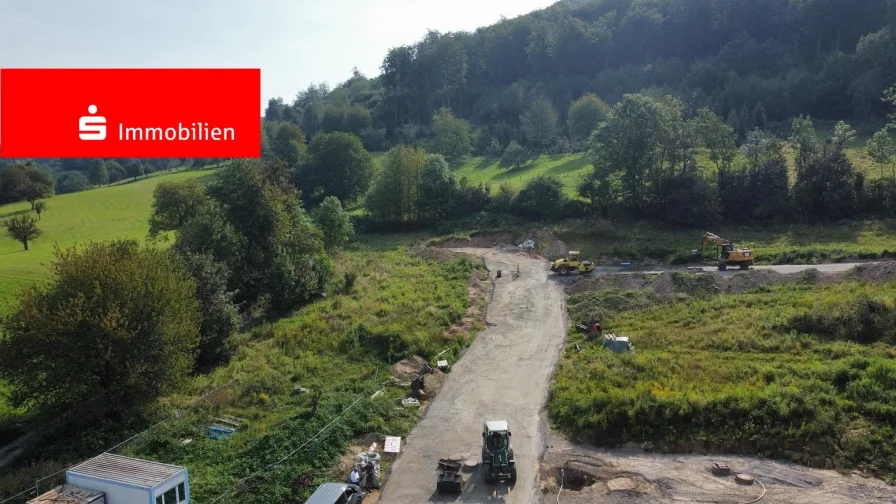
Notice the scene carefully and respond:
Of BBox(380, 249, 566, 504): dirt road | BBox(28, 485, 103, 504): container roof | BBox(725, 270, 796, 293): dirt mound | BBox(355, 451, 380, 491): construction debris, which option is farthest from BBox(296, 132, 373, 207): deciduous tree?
BBox(28, 485, 103, 504): container roof

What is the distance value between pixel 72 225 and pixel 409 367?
58.2 meters

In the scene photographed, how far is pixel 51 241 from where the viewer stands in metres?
61.5

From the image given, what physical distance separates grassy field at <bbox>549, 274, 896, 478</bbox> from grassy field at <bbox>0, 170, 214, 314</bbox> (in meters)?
38.4

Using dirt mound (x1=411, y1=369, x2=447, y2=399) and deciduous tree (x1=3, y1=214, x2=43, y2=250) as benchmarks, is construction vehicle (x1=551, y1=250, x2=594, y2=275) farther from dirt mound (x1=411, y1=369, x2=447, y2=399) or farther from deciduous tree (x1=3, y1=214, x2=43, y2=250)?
deciduous tree (x1=3, y1=214, x2=43, y2=250)

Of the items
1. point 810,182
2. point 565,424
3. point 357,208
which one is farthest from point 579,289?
point 357,208

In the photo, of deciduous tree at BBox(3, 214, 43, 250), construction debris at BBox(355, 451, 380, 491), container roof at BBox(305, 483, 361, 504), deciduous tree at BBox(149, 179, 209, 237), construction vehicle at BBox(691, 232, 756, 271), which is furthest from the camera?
deciduous tree at BBox(3, 214, 43, 250)

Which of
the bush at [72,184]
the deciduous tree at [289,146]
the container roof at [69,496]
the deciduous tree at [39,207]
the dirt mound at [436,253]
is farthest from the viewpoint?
the bush at [72,184]

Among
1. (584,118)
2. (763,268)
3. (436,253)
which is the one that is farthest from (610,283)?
(584,118)

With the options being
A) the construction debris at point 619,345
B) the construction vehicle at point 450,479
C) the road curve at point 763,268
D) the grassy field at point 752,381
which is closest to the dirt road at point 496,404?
the construction vehicle at point 450,479

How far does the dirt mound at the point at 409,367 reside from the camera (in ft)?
88.1

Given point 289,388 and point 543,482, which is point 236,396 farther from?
point 543,482

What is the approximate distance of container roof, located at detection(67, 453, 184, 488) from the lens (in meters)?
15.1

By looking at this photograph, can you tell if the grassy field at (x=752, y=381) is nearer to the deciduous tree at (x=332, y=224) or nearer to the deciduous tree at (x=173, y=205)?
the deciduous tree at (x=332, y=224)

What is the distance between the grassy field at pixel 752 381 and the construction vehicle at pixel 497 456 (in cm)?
372
